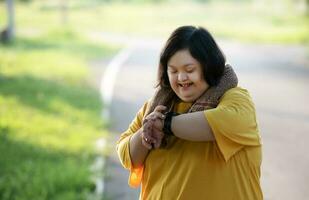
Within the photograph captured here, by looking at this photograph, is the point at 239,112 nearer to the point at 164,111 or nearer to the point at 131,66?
the point at 164,111

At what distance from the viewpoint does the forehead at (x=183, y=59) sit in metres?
2.32

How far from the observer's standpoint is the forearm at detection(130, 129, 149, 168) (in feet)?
8.00

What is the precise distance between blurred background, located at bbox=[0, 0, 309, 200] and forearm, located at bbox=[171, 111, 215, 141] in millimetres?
960

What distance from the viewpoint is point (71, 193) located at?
18.3 ft

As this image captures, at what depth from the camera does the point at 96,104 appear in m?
10.2

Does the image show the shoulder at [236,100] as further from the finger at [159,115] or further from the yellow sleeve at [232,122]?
the finger at [159,115]

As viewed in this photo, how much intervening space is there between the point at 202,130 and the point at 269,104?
28.7 ft

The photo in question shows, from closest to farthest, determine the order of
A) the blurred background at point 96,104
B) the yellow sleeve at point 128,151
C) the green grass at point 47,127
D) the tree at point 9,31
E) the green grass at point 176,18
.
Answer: the yellow sleeve at point 128,151 < the green grass at point 47,127 < the blurred background at point 96,104 < the tree at point 9,31 < the green grass at point 176,18

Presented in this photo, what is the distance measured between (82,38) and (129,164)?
21578 millimetres

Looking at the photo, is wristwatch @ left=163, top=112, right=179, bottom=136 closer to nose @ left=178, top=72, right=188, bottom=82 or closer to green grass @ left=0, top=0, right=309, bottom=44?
nose @ left=178, top=72, right=188, bottom=82

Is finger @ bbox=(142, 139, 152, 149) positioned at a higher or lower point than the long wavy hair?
lower

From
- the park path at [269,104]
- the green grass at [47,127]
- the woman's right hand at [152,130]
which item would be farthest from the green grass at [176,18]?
the woman's right hand at [152,130]

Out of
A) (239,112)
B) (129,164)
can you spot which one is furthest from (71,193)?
(239,112)

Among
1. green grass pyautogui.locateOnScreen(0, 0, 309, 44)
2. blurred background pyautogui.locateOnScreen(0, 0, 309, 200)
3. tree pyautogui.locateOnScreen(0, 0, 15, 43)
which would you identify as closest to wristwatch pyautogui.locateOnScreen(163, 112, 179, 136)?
blurred background pyautogui.locateOnScreen(0, 0, 309, 200)
